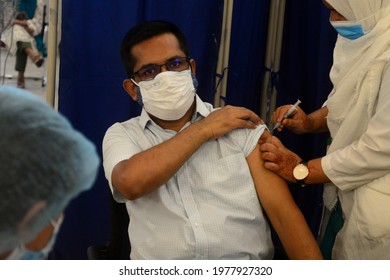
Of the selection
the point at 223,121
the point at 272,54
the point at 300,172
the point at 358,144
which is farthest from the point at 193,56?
the point at 358,144

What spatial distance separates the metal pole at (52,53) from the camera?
1.74 metres

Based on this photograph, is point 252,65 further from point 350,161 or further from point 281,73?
point 350,161

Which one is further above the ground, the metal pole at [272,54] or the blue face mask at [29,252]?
the metal pole at [272,54]

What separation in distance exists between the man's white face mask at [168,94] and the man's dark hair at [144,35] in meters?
0.09

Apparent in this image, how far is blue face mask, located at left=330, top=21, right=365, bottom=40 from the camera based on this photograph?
53.1 inches

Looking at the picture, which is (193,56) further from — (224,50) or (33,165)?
(33,165)

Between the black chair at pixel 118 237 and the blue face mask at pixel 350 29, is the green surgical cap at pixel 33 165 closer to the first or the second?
the black chair at pixel 118 237

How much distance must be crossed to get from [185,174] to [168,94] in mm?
260

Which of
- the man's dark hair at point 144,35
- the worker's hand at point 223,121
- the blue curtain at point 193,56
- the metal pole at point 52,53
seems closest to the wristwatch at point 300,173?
the worker's hand at point 223,121

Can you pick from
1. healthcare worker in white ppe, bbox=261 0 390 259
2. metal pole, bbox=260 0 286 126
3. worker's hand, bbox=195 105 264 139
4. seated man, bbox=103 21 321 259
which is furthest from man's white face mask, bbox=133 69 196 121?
metal pole, bbox=260 0 286 126

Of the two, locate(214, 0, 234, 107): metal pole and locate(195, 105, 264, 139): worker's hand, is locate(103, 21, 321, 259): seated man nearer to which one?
locate(195, 105, 264, 139): worker's hand

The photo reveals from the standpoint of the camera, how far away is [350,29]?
1.37m

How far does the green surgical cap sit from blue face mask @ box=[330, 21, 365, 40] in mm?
931

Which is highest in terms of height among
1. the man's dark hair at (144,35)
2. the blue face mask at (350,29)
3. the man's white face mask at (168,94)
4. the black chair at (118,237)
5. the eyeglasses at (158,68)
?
the blue face mask at (350,29)
